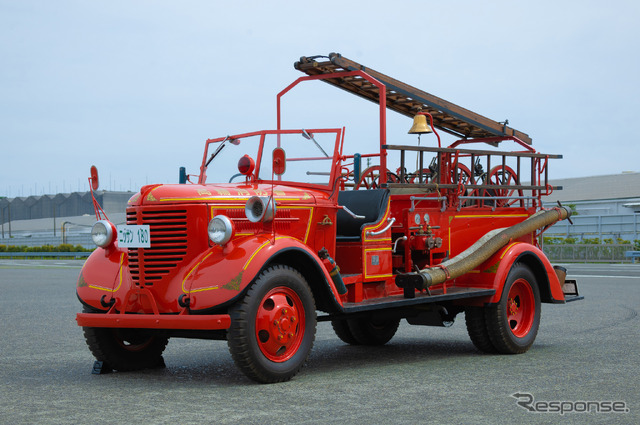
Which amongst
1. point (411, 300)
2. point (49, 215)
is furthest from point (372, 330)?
point (49, 215)

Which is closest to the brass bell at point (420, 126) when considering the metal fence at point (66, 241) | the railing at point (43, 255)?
the railing at point (43, 255)

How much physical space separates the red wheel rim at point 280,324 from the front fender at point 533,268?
288 cm

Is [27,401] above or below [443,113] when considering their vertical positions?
below

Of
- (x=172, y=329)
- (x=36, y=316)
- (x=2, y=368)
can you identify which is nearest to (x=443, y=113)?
(x=172, y=329)

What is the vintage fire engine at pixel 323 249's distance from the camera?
7.36 meters

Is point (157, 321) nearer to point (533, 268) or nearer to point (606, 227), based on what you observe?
point (533, 268)

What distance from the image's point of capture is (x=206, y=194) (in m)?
7.71

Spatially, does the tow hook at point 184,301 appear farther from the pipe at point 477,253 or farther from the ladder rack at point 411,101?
the ladder rack at point 411,101

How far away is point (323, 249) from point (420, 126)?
2956mm

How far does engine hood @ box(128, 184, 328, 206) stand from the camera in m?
7.63

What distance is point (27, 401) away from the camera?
664cm

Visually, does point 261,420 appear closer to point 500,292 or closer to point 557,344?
point 500,292

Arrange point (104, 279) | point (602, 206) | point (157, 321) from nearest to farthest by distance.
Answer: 1. point (157, 321)
2. point (104, 279)
3. point (602, 206)

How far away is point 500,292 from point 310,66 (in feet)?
10.8
